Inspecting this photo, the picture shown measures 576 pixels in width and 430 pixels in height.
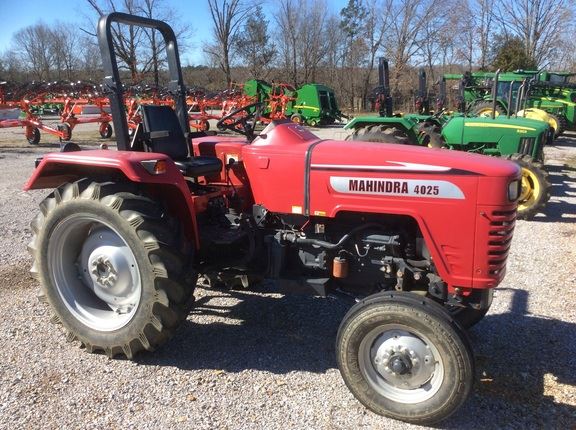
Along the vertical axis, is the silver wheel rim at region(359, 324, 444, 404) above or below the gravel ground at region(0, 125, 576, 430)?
above

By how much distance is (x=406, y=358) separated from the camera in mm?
2572

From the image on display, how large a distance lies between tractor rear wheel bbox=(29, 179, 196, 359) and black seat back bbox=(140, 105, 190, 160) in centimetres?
48

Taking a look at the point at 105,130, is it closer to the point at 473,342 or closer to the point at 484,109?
the point at 484,109

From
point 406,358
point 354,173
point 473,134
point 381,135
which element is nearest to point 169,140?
point 354,173

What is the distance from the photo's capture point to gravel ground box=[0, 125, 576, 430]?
262 cm

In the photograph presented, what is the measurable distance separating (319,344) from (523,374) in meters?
1.25

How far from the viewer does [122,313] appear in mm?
3227

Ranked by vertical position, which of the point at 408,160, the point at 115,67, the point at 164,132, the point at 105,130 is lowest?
the point at 105,130

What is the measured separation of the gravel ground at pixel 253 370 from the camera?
2617mm

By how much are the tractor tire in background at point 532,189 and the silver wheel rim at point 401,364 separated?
474cm

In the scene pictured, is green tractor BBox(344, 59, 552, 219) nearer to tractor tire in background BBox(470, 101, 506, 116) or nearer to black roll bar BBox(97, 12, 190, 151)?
black roll bar BBox(97, 12, 190, 151)

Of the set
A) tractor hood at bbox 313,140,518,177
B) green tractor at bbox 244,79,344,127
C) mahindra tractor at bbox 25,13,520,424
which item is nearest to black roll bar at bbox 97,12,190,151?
mahindra tractor at bbox 25,13,520,424

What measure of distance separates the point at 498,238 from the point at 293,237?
1.15 meters

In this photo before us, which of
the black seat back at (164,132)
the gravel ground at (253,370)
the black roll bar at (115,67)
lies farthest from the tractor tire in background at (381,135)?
the black roll bar at (115,67)
